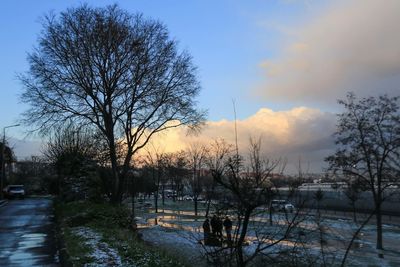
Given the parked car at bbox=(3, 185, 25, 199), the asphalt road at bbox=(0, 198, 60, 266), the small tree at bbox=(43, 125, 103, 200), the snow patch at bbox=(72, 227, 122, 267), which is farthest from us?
the parked car at bbox=(3, 185, 25, 199)

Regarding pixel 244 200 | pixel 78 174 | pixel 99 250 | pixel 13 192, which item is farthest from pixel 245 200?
pixel 13 192

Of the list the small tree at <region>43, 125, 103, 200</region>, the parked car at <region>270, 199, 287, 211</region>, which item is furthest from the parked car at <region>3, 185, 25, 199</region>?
the parked car at <region>270, 199, 287, 211</region>

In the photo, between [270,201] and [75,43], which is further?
[75,43]

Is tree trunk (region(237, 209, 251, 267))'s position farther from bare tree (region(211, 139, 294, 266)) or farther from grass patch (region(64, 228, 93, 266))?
grass patch (region(64, 228, 93, 266))

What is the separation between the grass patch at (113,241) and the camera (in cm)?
1184

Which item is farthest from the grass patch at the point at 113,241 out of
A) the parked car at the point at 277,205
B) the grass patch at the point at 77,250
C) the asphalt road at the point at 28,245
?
the parked car at the point at 277,205

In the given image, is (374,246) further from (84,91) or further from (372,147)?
(84,91)

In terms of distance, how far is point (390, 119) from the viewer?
37312 mm

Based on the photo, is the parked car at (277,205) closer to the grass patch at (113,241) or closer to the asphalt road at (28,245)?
the grass patch at (113,241)

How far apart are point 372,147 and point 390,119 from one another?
2.62m

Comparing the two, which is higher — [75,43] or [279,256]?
[75,43]

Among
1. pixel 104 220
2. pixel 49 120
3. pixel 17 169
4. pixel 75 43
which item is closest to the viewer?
pixel 104 220

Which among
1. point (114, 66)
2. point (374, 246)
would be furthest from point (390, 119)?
point (114, 66)

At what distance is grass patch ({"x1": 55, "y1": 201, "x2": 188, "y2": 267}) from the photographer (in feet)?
38.8
